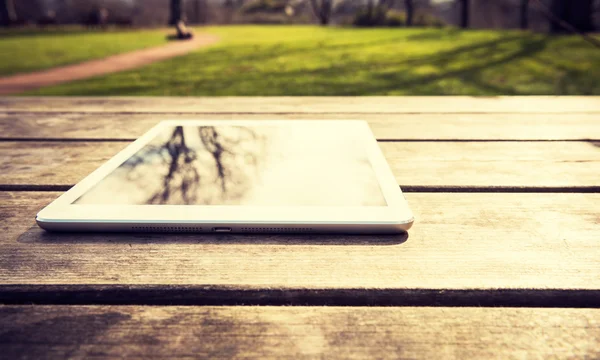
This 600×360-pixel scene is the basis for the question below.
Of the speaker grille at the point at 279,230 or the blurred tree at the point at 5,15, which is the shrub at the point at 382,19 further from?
the speaker grille at the point at 279,230

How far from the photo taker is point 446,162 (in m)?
0.87

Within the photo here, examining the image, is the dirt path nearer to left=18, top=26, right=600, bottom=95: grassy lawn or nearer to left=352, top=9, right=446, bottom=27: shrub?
left=18, top=26, right=600, bottom=95: grassy lawn

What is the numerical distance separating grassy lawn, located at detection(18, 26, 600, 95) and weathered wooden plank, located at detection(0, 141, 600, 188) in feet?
7.25

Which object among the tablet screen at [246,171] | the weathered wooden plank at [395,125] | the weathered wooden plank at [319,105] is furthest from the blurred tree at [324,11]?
the tablet screen at [246,171]

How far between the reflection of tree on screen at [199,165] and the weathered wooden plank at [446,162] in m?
0.19

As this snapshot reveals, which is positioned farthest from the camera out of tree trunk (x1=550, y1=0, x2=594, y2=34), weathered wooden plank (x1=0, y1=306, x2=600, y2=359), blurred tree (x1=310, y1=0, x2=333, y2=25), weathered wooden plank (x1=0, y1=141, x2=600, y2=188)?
blurred tree (x1=310, y1=0, x2=333, y2=25)

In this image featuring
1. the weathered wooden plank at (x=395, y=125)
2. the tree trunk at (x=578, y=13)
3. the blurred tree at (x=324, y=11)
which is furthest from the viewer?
the blurred tree at (x=324, y=11)

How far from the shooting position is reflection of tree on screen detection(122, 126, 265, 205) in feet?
1.94

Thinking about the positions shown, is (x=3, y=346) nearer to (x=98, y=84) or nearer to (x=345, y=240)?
(x=345, y=240)

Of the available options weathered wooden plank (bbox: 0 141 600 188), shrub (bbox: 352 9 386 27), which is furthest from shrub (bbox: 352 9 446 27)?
weathered wooden plank (bbox: 0 141 600 188)

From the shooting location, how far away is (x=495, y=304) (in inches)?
17.8

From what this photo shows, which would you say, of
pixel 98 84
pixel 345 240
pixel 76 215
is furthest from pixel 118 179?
pixel 98 84

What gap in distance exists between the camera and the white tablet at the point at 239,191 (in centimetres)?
54

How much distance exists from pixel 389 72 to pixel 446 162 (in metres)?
3.38
